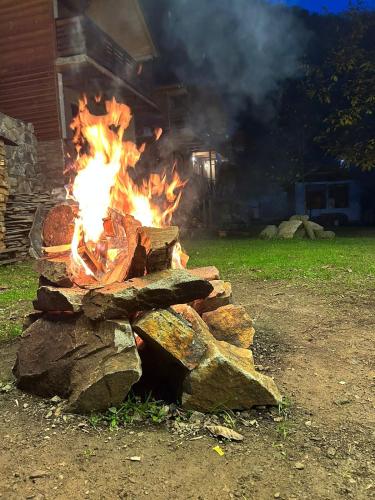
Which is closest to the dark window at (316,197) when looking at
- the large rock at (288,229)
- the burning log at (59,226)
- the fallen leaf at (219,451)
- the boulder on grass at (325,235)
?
the large rock at (288,229)

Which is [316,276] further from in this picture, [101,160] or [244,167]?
[244,167]

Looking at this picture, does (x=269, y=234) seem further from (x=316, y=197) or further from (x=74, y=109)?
(x=316, y=197)

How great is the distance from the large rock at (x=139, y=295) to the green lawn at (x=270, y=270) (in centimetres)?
225

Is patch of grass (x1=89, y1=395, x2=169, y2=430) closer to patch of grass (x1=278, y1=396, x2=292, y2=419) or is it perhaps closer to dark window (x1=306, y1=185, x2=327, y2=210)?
patch of grass (x1=278, y1=396, x2=292, y2=419)

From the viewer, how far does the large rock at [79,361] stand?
284 centimetres

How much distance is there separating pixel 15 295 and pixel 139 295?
15.8 feet

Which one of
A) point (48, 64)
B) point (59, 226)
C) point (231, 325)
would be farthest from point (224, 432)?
point (48, 64)

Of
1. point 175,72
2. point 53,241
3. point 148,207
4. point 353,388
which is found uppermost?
point 175,72

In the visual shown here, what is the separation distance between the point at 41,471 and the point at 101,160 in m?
3.53

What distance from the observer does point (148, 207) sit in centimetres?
511

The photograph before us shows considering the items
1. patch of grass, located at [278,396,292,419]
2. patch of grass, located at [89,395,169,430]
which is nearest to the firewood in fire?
patch of grass, located at [89,395,169,430]

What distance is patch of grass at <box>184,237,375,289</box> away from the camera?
25.4 ft

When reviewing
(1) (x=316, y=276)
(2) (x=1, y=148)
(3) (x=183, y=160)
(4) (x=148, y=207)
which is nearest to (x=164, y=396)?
(4) (x=148, y=207)

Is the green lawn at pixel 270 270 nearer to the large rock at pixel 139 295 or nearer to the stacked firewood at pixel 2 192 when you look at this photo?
the stacked firewood at pixel 2 192
